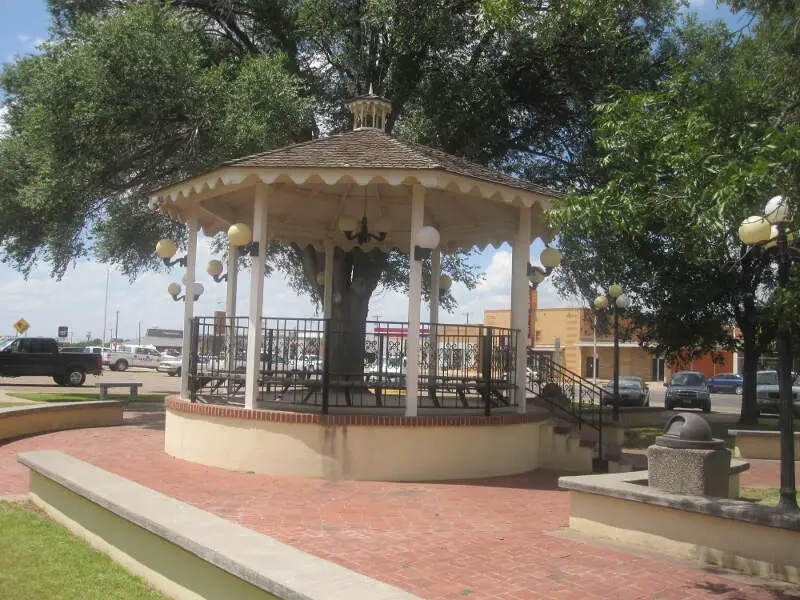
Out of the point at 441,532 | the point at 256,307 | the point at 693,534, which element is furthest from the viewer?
the point at 256,307

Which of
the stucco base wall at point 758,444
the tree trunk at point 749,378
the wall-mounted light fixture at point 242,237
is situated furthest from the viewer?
the tree trunk at point 749,378

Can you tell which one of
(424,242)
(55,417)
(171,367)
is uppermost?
(424,242)

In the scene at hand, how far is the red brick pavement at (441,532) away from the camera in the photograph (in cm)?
532

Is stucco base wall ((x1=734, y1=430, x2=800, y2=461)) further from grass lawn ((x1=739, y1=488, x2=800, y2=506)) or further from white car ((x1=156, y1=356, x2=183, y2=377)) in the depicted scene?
white car ((x1=156, y1=356, x2=183, y2=377))

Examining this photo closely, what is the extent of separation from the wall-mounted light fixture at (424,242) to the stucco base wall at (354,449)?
231 centimetres

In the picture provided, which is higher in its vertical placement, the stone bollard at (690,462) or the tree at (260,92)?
the tree at (260,92)

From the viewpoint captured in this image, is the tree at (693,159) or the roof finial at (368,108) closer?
the tree at (693,159)

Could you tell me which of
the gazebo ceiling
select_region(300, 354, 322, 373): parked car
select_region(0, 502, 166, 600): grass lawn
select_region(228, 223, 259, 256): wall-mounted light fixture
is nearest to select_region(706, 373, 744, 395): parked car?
the gazebo ceiling

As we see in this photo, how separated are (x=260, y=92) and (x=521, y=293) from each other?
7.70 m

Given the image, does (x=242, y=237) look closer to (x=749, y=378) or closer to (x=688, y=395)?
(x=749, y=378)

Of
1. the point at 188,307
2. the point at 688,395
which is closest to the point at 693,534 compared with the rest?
the point at 188,307

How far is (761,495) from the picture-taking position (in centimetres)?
966

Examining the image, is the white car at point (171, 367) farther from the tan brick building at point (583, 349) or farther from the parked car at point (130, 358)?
the tan brick building at point (583, 349)

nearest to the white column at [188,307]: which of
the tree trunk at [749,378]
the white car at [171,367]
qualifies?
the tree trunk at [749,378]
